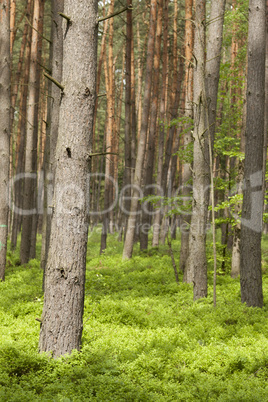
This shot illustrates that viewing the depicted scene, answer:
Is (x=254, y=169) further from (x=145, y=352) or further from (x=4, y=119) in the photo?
(x=4, y=119)

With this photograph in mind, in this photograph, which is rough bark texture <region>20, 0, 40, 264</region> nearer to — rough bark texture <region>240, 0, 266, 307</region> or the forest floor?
the forest floor

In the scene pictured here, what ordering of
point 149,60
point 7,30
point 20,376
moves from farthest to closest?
point 149,60, point 7,30, point 20,376

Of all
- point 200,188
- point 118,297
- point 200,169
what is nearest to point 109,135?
point 200,169

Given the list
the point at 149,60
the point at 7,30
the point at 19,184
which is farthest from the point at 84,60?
the point at 19,184

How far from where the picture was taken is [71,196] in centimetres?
461

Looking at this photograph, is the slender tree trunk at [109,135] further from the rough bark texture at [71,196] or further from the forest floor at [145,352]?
the rough bark texture at [71,196]

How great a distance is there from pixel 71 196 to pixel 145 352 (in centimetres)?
241

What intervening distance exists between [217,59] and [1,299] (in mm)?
7015

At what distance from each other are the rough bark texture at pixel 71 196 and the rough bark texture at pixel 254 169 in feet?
13.4

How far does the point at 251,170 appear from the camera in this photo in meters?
7.56

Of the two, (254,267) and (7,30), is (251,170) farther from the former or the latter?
(7,30)

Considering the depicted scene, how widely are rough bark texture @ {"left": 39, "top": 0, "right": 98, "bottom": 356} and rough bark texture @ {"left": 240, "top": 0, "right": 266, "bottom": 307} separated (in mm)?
4072

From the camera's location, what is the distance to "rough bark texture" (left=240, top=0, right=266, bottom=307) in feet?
24.5

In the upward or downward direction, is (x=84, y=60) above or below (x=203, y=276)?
above
